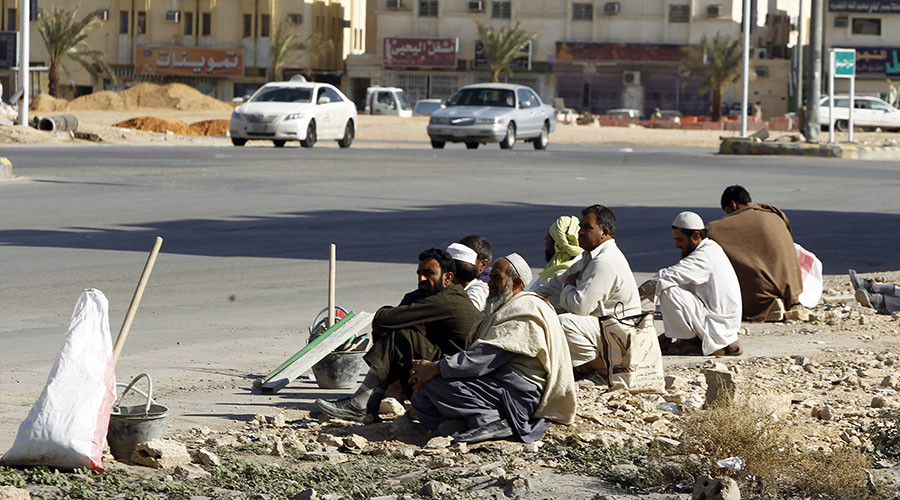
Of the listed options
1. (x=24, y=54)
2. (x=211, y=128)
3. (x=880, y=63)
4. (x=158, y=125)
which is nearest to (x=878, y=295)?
(x=24, y=54)

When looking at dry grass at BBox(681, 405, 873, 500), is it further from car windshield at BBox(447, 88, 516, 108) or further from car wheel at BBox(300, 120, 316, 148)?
car windshield at BBox(447, 88, 516, 108)

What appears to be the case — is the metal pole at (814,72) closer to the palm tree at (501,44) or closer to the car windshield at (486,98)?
the car windshield at (486,98)

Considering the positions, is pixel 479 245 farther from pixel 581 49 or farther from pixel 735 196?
pixel 581 49

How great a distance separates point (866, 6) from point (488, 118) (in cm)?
4623

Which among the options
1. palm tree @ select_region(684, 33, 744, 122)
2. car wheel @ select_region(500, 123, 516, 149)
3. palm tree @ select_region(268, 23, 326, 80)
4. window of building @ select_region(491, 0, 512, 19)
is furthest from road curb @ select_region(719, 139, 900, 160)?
window of building @ select_region(491, 0, 512, 19)

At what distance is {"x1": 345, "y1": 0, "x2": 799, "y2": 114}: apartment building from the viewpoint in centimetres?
7300

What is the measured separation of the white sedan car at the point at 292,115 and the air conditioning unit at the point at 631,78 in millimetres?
41699

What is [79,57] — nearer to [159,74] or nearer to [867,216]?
[159,74]

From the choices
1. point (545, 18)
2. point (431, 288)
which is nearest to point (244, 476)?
point (431, 288)

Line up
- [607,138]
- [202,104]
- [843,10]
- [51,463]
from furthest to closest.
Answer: [843,10]
[202,104]
[607,138]
[51,463]

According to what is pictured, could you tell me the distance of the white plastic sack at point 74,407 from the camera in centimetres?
550

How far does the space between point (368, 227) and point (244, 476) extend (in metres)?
11.1

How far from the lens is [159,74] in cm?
7575

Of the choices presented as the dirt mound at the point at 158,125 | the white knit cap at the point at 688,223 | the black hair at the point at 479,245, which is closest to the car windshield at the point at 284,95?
the dirt mound at the point at 158,125
